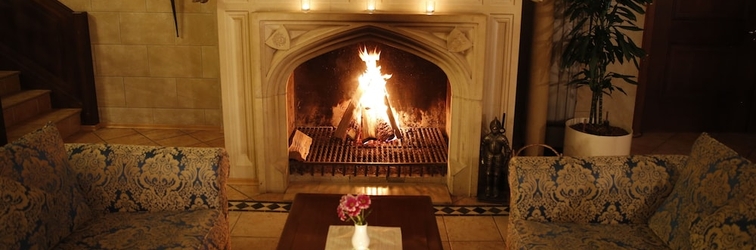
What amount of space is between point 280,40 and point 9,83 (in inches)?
111

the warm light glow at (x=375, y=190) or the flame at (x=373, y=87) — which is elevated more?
the flame at (x=373, y=87)

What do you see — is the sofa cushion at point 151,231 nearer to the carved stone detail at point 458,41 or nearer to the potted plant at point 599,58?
the carved stone detail at point 458,41

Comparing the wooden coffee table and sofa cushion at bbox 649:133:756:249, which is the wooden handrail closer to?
the wooden coffee table

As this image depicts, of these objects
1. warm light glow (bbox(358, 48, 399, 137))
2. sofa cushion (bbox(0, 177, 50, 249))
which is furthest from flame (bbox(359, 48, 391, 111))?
sofa cushion (bbox(0, 177, 50, 249))

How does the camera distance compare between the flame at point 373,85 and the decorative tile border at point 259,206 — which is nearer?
the decorative tile border at point 259,206

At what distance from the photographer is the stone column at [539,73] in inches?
168

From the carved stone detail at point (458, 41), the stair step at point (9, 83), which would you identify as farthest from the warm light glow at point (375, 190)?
the stair step at point (9, 83)

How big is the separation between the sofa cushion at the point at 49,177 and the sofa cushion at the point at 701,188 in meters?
2.39

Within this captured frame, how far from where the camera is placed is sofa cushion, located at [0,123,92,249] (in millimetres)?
2422

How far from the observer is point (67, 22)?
5332 millimetres

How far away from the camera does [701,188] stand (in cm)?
253

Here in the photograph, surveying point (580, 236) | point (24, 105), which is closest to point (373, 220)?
point (580, 236)

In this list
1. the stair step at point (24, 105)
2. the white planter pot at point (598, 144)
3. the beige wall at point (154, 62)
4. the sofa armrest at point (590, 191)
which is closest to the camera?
the sofa armrest at point (590, 191)

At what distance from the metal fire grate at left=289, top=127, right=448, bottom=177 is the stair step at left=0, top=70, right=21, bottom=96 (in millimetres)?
2583
